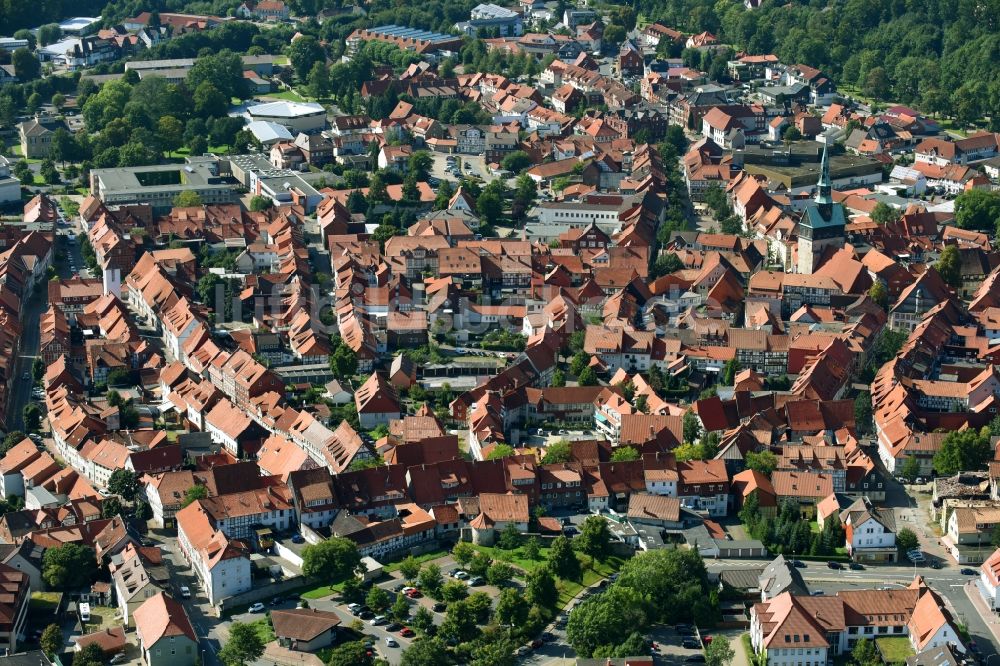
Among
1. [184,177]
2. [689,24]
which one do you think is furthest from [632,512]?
[689,24]

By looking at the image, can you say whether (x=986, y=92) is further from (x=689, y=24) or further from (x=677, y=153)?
(x=689, y=24)

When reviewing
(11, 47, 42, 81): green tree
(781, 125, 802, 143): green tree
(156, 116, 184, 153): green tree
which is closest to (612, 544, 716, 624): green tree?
(781, 125, 802, 143): green tree

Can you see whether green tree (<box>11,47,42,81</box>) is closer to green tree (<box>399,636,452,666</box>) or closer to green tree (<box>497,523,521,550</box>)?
green tree (<box>497,523,521,550</box>)

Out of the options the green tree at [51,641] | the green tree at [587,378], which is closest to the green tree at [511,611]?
the green tree at [51,641]

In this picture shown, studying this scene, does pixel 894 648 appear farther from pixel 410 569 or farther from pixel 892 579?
pixel 410 569

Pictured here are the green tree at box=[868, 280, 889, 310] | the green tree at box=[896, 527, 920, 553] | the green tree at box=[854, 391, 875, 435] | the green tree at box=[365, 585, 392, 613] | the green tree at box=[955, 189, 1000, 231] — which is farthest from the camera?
the green tree at box=[955, 189, 1000, 231]

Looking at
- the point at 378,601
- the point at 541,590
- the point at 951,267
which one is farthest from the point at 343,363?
the point at 951,267
